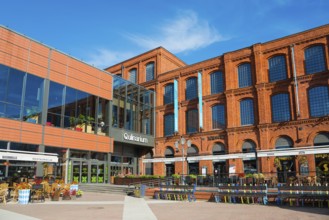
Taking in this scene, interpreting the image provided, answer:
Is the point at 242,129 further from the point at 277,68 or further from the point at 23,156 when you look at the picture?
the point at 23,156

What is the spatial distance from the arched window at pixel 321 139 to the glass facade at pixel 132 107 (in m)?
18.6

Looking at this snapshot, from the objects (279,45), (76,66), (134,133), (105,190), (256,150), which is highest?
(279,45)

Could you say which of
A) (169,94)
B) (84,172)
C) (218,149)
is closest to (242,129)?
(218,149)

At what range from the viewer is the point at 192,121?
117 ft

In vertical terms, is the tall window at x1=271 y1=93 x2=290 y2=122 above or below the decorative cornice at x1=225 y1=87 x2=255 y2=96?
below

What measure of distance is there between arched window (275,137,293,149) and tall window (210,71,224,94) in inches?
336

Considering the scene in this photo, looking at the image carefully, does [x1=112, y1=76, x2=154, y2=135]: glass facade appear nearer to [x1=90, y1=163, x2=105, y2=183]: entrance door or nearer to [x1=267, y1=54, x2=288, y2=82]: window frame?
[x1=90, y1=163, x2=105, y2=183]: entrance door

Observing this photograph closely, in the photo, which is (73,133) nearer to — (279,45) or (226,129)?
(226,129)

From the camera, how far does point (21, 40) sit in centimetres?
2405

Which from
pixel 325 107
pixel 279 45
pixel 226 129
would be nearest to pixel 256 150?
pixel 226 129

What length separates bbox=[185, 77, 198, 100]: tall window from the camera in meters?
36.4

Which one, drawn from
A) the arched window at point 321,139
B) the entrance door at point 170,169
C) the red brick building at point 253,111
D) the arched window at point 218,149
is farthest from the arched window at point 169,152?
the arched window at point 321,139

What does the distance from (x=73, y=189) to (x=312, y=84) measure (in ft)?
74.2

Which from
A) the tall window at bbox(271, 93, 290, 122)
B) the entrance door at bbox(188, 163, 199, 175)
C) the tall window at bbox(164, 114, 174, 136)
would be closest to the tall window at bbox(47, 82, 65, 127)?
the tall window at bbox(164, 114, 174, 136)
